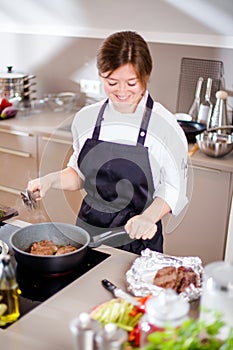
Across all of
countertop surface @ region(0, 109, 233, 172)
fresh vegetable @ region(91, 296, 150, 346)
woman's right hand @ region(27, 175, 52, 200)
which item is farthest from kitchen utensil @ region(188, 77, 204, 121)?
fresh vegetable @ region(91, 296, 150, 346)

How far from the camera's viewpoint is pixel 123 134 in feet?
5.56

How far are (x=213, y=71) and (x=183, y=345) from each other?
87.4 inches

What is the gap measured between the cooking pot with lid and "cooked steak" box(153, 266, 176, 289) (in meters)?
2.11

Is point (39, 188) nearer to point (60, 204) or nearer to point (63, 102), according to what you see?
point (60, 204)

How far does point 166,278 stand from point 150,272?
6 centimetres

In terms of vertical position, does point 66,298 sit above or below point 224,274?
below

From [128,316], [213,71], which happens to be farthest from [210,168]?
[128,316]

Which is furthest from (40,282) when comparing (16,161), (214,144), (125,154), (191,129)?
(16,161)

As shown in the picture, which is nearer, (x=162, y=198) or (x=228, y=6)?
(x=162, y=198)

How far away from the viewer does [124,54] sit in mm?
1532

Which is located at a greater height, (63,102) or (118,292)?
(63,102)

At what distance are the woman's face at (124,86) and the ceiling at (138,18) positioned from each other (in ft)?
A: 3.60

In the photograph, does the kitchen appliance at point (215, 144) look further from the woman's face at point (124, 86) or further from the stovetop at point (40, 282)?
the stovetop at point (40, 282)

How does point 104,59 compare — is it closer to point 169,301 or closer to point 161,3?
point 169,301
